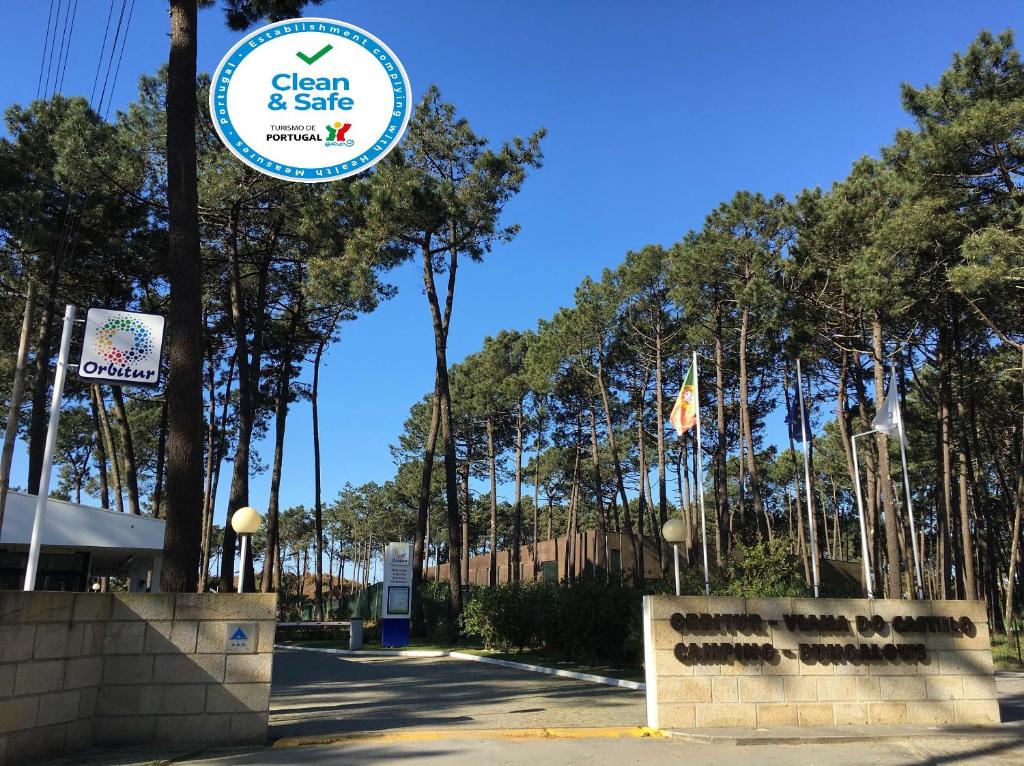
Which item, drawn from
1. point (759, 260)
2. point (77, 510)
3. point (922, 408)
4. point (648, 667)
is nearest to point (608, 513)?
point (922, 408)

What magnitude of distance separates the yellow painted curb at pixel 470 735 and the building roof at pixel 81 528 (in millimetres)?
12347

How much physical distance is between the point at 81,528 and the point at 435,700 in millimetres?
13891

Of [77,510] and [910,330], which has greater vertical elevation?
[910,330]

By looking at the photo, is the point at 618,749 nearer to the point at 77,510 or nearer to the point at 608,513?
the point at 77,510

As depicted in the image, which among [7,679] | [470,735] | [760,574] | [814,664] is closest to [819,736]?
[814,664]

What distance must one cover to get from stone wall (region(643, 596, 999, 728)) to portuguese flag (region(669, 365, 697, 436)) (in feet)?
17.5

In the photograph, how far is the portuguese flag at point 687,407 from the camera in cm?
1362

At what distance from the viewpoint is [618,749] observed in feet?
23.1

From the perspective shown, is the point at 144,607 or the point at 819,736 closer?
the point at 144,607

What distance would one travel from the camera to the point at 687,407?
1380 cm

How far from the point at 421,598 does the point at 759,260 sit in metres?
16.7

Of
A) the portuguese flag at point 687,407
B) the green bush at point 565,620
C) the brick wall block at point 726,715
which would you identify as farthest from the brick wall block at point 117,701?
the portuguese flag at point 687,407

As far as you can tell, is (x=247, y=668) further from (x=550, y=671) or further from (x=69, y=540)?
(x=69, y=540)

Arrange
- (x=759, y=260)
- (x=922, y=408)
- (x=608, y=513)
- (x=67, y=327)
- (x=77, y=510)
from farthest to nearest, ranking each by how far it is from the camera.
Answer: (x=608, y=513), (x=922, y=408), (x=759, y=260), (x=77, y=510), (x=67, y=327)
